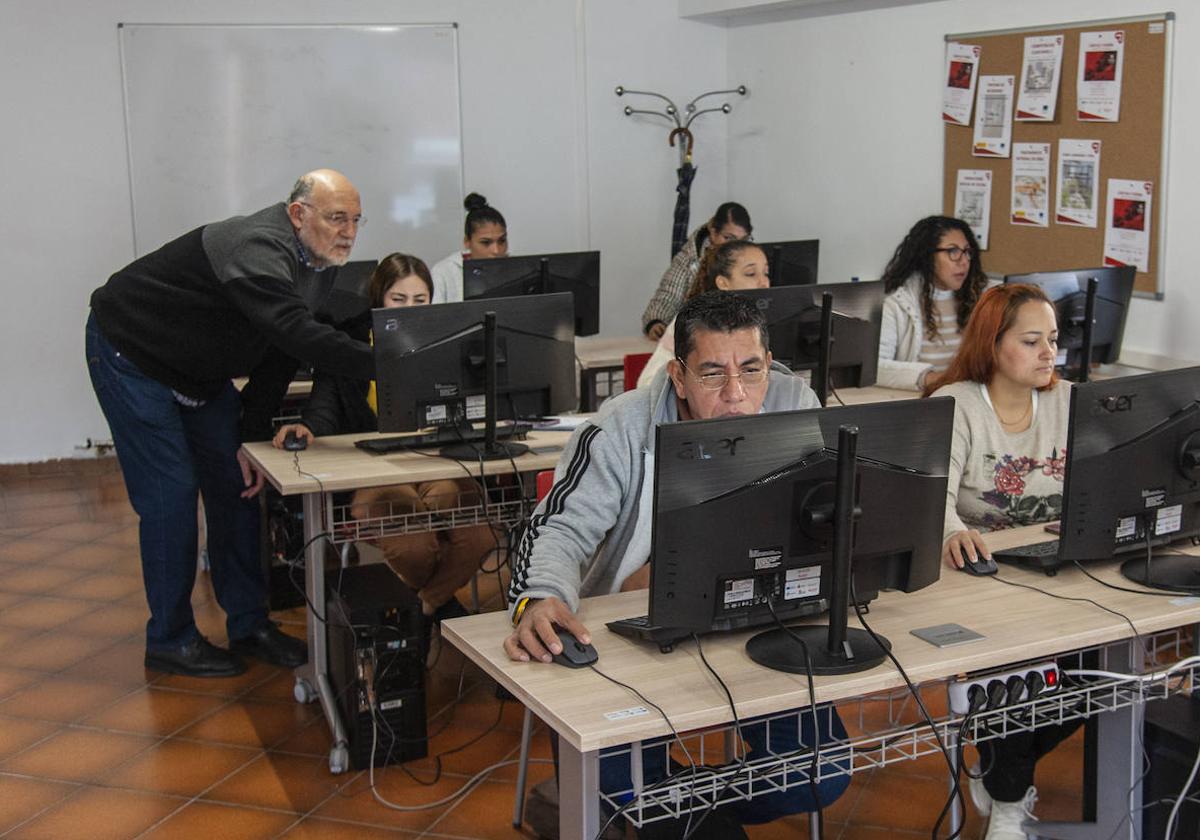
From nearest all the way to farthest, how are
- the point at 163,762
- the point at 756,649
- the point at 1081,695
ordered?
the point at 756,649 < the point at 1081,695 < the point at 163,762

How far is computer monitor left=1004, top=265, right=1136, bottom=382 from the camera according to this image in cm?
441

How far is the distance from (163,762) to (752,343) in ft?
6.49

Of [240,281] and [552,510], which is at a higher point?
[240,281]

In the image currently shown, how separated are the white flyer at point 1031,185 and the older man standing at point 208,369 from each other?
9.82 feet

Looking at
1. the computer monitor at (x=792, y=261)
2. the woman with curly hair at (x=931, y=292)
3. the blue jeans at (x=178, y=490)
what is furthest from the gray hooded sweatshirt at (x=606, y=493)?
the computer monitor at (x=792, y=261)

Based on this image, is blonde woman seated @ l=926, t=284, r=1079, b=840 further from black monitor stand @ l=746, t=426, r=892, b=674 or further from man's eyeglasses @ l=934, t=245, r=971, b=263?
man's eyeglasses @ l=934, t=245, r=971, b=263

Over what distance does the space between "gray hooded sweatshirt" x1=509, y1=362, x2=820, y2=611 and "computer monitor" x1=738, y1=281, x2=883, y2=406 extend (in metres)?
1.43

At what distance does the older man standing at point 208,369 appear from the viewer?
3568 millimetres

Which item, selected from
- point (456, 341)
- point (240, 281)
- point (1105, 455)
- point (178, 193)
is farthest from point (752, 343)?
point (178, 193)

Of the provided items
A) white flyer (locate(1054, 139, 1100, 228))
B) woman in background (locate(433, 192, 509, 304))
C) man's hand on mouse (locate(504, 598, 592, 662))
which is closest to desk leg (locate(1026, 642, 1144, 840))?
man's hand on mouse (locate(504, 598, 592, 662))

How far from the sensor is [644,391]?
8.29 ft

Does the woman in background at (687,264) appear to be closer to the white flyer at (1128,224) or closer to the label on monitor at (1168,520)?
the white flyer at (1128,224)

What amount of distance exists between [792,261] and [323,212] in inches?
113

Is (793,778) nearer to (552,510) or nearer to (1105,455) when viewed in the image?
(552,510)
